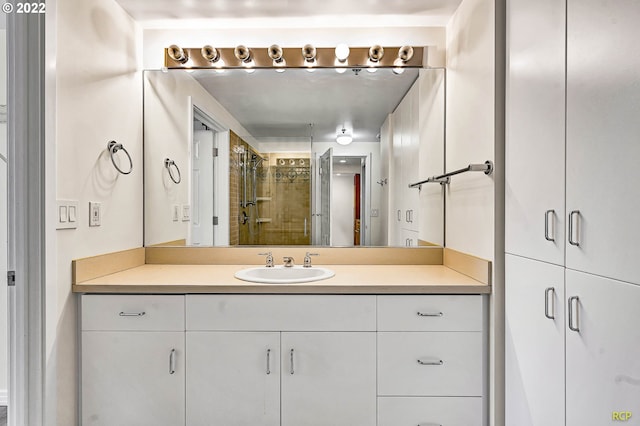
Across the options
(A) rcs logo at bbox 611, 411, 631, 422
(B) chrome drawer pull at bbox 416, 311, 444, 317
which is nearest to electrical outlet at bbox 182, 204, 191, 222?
(B) chrome drawer pull at bbox 416, 311, 444, 317

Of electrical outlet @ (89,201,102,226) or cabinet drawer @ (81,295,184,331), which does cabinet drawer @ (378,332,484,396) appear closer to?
cabinet drawer @ (81,295,184,331)

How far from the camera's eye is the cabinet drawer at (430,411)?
1.64 meters

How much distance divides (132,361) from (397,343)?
1226mm

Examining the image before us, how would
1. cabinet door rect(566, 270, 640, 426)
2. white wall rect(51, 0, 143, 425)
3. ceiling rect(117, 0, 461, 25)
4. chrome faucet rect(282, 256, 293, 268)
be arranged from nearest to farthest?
cabinet door rect(566, 270, 640, 426) < white wall rect(51, 0, 143, 425) < ceiling rect(117, 0, 461, 25) < chrome faucet rect(282, 256, 293, 268)

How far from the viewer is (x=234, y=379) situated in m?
1.66

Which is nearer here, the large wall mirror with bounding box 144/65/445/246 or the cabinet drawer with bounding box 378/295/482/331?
the cabinet drawer with bounding box 378/295/482/331

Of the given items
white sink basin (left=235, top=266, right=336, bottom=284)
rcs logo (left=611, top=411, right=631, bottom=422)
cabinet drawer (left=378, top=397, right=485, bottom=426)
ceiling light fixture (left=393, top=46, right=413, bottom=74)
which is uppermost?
ceiling light fixture (left=393, top=46, right=413, bottom=74)

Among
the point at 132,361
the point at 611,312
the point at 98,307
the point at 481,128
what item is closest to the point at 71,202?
the point at 98,307

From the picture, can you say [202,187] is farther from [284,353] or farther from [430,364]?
[430,364]

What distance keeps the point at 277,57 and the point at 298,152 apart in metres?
0.59

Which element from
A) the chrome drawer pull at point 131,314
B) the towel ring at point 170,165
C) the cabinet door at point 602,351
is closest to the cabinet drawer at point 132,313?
the chrome drawer pull at point 131,314

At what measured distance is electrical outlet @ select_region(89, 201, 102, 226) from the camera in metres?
1.78

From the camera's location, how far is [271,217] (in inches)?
90.5

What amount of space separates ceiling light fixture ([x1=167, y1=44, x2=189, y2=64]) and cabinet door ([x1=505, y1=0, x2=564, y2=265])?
5.93ft
